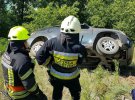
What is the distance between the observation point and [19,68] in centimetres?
462

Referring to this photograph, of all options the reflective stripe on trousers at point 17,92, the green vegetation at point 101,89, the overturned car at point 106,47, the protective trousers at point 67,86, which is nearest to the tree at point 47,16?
the overturned car at point 106,47

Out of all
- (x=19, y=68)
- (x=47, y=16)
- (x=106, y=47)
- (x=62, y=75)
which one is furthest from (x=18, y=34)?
(x=47, y=16)

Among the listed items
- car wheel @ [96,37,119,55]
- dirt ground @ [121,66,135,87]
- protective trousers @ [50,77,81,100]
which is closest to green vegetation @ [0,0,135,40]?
dirt ground @ [121,66,135,87]

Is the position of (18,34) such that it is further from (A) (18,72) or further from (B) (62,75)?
(B) (62,75)

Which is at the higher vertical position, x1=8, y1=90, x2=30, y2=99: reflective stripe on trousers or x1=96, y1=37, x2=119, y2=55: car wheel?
x1=8, y1=90, x2=30, y2=99: reflective stripe on trousers

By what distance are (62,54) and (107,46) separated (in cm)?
505

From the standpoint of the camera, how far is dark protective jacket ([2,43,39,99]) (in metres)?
4.64

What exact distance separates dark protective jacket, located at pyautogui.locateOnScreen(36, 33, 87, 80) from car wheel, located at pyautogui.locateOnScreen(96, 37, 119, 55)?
4.71 m

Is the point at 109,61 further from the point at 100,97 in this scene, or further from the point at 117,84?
the point at 100,97

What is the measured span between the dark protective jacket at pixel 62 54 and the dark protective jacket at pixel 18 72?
2.52 ft

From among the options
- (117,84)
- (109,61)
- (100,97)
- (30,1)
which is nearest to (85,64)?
(109,61)

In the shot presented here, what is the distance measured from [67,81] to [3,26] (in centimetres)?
2714

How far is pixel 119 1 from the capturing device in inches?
1058

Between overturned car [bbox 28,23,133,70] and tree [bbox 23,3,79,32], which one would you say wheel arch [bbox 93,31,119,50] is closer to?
overturned car [bbox 28,23,133,70]
